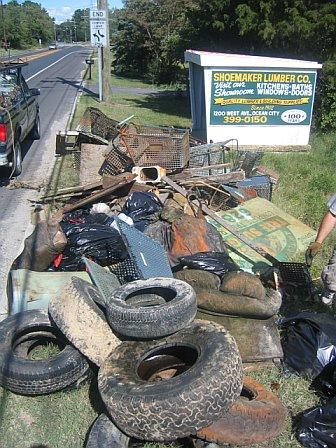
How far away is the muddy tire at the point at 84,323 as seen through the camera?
12.9 feet

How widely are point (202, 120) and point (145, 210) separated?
736 cm

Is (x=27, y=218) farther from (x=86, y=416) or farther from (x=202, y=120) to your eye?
(x=202, y=120)

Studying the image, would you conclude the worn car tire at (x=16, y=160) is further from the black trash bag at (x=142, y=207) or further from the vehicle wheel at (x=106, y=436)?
the vehicle wheel at (x=106, y=436)

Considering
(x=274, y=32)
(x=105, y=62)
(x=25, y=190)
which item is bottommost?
(x=25, y=190)

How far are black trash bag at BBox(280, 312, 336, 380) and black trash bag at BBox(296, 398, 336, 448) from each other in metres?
0.59

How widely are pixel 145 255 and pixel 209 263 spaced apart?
2.22ft

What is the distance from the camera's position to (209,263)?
17.4 feet

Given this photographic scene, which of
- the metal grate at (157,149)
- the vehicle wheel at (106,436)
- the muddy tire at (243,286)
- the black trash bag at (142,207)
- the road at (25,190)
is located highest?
the metal grate at (157,149)

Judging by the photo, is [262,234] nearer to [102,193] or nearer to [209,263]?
[209,263]

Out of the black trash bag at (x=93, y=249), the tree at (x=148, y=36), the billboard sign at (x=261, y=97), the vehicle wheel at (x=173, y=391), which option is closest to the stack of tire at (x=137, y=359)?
the vehicle wheel at (x=173, y=391)

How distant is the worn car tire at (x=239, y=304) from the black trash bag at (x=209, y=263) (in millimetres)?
686

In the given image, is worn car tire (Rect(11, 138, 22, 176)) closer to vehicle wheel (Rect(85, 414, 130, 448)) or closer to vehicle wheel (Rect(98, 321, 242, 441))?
vehicle wheel (Rect(98, 321, 242, 441))

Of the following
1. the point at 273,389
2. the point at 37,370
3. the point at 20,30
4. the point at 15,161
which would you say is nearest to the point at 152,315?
the point at 37,370

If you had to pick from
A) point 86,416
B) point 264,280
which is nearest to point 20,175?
point 264,280
